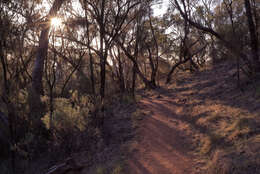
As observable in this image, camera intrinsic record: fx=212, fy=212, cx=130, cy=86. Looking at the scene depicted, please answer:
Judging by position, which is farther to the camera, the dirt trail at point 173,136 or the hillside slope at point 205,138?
the dirt trail at point 173,136

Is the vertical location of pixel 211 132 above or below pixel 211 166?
above

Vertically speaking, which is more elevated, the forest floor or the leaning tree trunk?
the leaning tree trunk

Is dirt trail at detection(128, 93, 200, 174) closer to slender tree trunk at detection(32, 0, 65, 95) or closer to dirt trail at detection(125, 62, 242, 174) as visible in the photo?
dirt trail at detection(125, 62, 242, 174)

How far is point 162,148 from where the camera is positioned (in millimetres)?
5219

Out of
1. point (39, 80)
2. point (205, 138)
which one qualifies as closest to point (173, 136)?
point (205, 138)

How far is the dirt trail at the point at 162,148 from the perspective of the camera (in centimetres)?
429

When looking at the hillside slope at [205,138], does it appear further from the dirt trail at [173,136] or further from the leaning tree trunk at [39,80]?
the leaning tree trunk at [39,80]

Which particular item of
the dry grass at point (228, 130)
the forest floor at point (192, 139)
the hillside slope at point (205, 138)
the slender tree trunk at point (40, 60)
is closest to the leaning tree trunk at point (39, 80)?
the slender tree trunk at point (40, 60)

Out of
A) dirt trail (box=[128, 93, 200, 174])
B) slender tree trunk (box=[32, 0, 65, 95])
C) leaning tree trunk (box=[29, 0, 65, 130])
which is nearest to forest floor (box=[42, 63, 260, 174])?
dirt trail (box=[128, 93, 200, 174])

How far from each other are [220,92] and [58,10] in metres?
6.75

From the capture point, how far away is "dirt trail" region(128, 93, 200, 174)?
4293 millimetres

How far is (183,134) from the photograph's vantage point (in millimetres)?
5672

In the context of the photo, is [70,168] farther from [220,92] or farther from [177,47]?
[177,47]

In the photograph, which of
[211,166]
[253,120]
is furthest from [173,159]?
[253,120]
